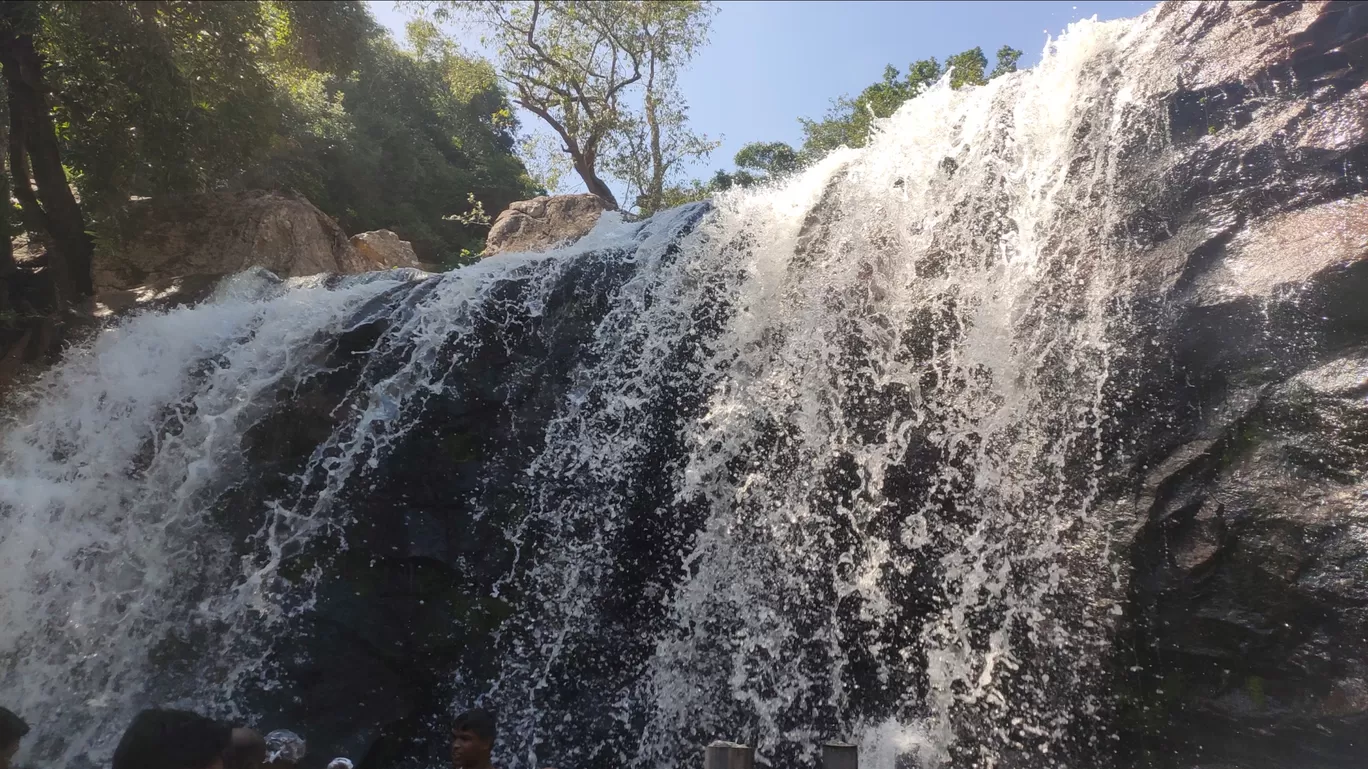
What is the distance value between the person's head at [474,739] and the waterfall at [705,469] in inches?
79.8

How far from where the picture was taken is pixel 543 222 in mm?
12859

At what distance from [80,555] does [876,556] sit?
5.52 meters

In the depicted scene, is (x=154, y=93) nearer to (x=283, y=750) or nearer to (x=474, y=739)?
(x=283, y=750)

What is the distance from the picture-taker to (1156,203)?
5480 millimetres

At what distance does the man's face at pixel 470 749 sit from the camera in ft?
11.4

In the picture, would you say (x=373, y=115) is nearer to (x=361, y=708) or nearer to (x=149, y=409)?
(x=149, y=409)

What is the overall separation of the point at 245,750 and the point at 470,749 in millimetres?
837

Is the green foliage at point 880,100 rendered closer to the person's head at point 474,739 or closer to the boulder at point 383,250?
the boulder at point 383,250

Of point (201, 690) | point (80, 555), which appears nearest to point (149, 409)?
point (80, 555)

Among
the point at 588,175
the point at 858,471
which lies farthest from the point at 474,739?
the point at 588,175

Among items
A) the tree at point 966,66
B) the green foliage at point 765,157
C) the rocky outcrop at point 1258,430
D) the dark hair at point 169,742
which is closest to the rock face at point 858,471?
the rocky outcrop at point 1258,430

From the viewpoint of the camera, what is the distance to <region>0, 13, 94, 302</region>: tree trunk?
9.05m

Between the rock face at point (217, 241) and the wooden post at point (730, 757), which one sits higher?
the rock face at point (217, 241)

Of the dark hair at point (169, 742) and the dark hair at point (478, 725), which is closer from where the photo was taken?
the dark hair at point (169, 742)
